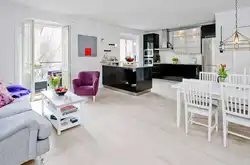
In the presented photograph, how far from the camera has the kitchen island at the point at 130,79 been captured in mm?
5488

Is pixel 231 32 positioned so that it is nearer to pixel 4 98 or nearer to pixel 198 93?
pixel 198 93

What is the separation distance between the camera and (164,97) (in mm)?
5305

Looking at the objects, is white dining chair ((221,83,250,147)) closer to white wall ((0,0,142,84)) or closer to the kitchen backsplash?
white wall ((0,0,142,84))

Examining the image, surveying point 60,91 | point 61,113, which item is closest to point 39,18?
point 60,91

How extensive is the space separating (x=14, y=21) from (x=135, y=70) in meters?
3.60

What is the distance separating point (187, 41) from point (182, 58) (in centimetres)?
87

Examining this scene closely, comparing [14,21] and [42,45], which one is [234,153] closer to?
[14,21]

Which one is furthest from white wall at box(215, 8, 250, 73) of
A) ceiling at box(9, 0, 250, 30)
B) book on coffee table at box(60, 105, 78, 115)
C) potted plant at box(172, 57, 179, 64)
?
book on coffee table at box(60, 105, 78, 115)

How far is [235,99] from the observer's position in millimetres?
2182

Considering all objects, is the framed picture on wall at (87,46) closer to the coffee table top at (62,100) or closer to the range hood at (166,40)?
the coffee table top at (62,100)

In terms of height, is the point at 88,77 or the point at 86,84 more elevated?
the point at 88,77

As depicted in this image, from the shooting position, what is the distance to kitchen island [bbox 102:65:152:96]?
549 cm

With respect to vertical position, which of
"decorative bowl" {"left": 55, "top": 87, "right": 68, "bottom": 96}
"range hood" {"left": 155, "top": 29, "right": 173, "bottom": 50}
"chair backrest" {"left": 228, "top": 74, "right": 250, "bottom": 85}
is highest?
"range hood" {"left": 155, "top": 29, "right": 173, "bottom": 50}

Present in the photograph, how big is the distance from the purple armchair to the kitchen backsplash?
15.6 feet
